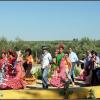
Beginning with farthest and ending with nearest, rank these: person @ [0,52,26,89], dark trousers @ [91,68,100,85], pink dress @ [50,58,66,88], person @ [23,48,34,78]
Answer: person @ [23,48,34,78], dark trousers @ [91,68,100,85], pink dress @ [50,58,66,88], person @ [0,52,26,89]

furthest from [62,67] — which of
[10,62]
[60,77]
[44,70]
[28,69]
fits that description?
[28,69]

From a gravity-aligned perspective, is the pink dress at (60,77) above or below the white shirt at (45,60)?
below

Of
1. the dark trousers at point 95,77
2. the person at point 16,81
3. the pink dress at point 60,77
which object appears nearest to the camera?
the person at point 16,81

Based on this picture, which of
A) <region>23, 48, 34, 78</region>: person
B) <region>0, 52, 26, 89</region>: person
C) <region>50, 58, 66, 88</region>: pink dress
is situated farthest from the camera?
<region>23, 48, 34, 78</region>: person

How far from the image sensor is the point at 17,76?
521 inches

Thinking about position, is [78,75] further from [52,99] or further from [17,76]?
[52,99]

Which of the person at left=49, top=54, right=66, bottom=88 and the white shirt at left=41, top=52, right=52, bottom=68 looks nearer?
the white shirt at left=41, top=52, right=52, bottom=68

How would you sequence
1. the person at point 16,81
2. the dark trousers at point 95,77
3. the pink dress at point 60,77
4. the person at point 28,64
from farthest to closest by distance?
the person at point 28,64 < the dark trousers at point 95,77 < the pink dress at point 60,77 < the person at point 16,81

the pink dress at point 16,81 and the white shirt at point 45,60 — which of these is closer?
the white shirt at point 45,60

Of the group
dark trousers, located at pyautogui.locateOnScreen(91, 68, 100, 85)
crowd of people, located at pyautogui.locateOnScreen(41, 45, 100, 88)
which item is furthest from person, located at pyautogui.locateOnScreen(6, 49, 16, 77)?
dark trousers, located at pyautogui.locateOnScreen(91, 68, 100, 85)

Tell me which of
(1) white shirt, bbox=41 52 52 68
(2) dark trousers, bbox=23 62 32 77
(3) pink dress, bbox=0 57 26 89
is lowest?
(3) pink dress, bbox=0 57 26 89

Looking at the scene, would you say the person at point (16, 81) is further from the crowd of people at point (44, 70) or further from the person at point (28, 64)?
the person at point (28, 64)

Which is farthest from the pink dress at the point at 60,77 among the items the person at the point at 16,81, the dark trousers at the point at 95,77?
the person at the point at 16,81

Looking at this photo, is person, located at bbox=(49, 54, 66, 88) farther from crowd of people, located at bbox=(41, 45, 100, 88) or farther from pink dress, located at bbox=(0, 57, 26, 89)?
pink dress, located at bbox=(0, 57, 26, 89)
